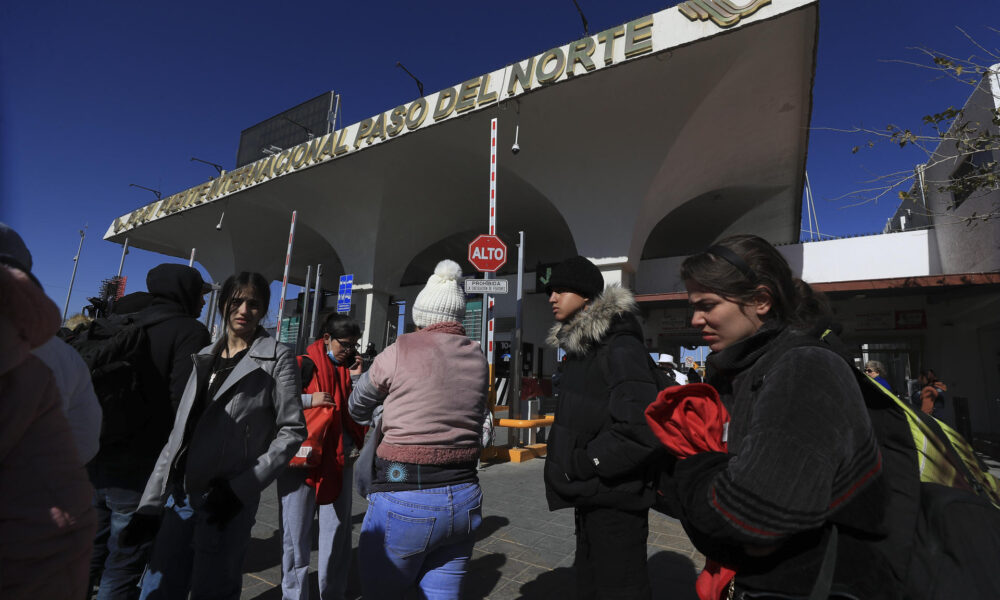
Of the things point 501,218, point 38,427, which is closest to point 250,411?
point 38,427

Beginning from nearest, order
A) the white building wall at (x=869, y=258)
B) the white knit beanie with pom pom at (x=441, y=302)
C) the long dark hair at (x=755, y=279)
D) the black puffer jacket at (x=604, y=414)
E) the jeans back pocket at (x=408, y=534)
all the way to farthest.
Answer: the long dark hair at (x=755, y=279) → the jeans back pocket at (x=408, y=534) → the black puffer jacket at (x=604, y=414) → the white knit beanie with pom pom at (x=441, y=302) → the white building wall at (x=869, y=258)

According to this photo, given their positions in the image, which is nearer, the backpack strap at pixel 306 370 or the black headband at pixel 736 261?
the black headband at pixel 736 261

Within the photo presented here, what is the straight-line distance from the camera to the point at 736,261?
4.02ft

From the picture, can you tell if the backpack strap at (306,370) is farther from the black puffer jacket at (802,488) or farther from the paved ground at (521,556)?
the black puffer jacket at (802,488)

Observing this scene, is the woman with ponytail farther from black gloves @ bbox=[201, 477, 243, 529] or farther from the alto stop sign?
the alto stop sign

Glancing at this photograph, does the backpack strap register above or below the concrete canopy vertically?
below

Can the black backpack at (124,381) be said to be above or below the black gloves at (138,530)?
above

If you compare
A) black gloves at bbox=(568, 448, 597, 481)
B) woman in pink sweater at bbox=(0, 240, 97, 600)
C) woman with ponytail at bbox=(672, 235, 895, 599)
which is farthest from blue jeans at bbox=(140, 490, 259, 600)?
woman with ponytail at bbox=(672, 235, 895, 599)

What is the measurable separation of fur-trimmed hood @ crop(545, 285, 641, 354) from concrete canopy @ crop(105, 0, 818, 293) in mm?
7681

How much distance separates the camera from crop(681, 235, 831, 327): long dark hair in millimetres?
1208

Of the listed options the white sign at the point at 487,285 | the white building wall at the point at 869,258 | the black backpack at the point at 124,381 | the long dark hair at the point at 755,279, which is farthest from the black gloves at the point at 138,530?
the white building wall at the point at 869,258

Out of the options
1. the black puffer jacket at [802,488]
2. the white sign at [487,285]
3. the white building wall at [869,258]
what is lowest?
the black puffer jacket at [802,488]

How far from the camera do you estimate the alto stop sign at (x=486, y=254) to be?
6.37 m

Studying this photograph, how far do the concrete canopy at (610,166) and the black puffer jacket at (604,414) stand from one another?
310 inches
